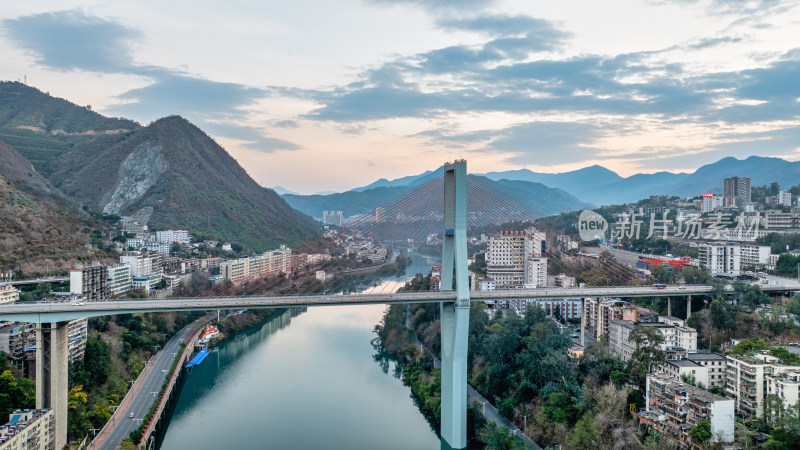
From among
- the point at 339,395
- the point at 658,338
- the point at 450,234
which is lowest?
the point at 339,395

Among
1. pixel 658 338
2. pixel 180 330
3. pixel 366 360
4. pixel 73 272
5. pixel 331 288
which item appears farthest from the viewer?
pixel 331 288

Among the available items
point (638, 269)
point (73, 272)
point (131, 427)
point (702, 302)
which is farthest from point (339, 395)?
point (638, 269)

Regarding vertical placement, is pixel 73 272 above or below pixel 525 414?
above

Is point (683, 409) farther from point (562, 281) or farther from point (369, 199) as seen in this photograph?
point (369, 199)

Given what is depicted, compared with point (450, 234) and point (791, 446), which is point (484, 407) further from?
point (791, 446)

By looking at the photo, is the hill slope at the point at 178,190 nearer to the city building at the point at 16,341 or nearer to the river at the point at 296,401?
the river at the point at 296,401

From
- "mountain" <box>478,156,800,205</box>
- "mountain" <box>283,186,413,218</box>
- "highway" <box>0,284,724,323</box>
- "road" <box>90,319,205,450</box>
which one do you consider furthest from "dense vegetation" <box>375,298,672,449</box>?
"mountain" <box>283,186,413,218</box>

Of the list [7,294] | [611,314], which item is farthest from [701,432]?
[7,294]
